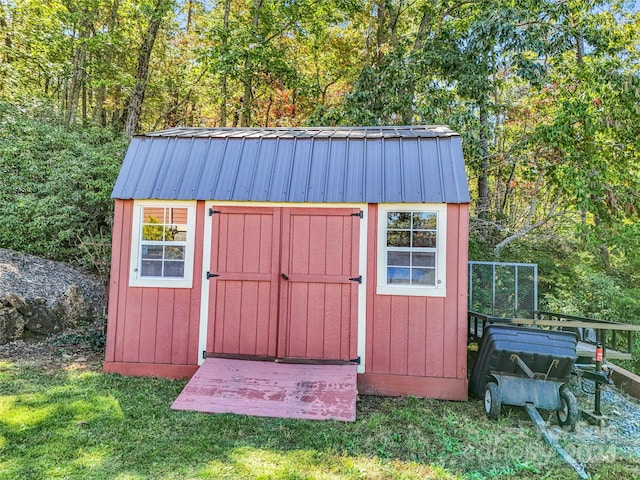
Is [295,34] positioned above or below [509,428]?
above

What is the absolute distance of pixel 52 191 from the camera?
7.42 metres

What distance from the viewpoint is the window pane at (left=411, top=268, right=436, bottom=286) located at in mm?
4145

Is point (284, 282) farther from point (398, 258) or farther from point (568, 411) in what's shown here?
point (568, 411)

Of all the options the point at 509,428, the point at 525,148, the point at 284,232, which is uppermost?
the point at 525,148

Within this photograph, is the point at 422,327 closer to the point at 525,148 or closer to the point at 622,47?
the point at 525,148

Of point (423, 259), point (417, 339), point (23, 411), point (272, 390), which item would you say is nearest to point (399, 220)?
point (423, 259)

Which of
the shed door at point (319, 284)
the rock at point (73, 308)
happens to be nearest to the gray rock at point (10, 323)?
the rock at point (73, 308)

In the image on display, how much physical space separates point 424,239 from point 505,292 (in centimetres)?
239

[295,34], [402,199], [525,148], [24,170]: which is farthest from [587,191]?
[24,170]

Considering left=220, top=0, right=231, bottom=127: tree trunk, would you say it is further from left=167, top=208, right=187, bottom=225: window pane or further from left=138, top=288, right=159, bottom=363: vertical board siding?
left=138, top=288, right=159, bottom=363: vertical board siding

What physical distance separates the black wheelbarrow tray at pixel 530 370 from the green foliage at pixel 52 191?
7101mm

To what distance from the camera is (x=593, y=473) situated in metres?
2.71

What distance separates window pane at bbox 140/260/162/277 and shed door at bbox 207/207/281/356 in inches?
25.8

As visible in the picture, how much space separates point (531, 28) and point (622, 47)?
274cm
